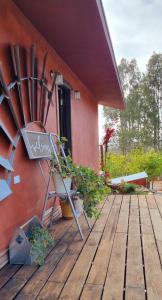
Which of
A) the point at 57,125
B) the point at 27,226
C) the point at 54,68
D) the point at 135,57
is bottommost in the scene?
the point at 27,226

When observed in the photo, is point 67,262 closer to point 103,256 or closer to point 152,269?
point 103,256

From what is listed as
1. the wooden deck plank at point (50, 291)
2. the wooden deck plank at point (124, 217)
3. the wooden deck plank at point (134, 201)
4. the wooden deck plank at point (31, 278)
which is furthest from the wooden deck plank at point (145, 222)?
the wooden deck plank at point (50, 291)

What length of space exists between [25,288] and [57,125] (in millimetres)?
2440

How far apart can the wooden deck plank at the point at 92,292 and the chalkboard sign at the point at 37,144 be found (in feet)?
4.26

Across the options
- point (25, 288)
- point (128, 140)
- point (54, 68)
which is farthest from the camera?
point (128, 140)

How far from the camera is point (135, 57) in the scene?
58.5ft

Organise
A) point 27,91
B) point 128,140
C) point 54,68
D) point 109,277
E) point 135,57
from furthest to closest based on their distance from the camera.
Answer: point 135,57, point 128,140, point 54,68, point 27,91, point 109,277

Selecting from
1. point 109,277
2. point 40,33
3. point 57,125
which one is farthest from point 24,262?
point 40,33

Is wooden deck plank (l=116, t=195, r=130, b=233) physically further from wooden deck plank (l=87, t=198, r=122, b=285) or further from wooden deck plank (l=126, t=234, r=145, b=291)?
wooden deck plank (l=126, t=234, r=145, b=291)

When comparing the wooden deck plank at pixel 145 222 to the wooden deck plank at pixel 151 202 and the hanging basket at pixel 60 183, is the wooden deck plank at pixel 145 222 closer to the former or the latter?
the wooden deck plank at pixel 151 202

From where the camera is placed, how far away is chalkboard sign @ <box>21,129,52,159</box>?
8.95 ft

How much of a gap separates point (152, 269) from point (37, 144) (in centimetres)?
159

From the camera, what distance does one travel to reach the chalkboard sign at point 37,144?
107 inches

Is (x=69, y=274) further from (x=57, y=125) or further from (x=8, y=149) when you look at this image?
(x=57, y=125)
